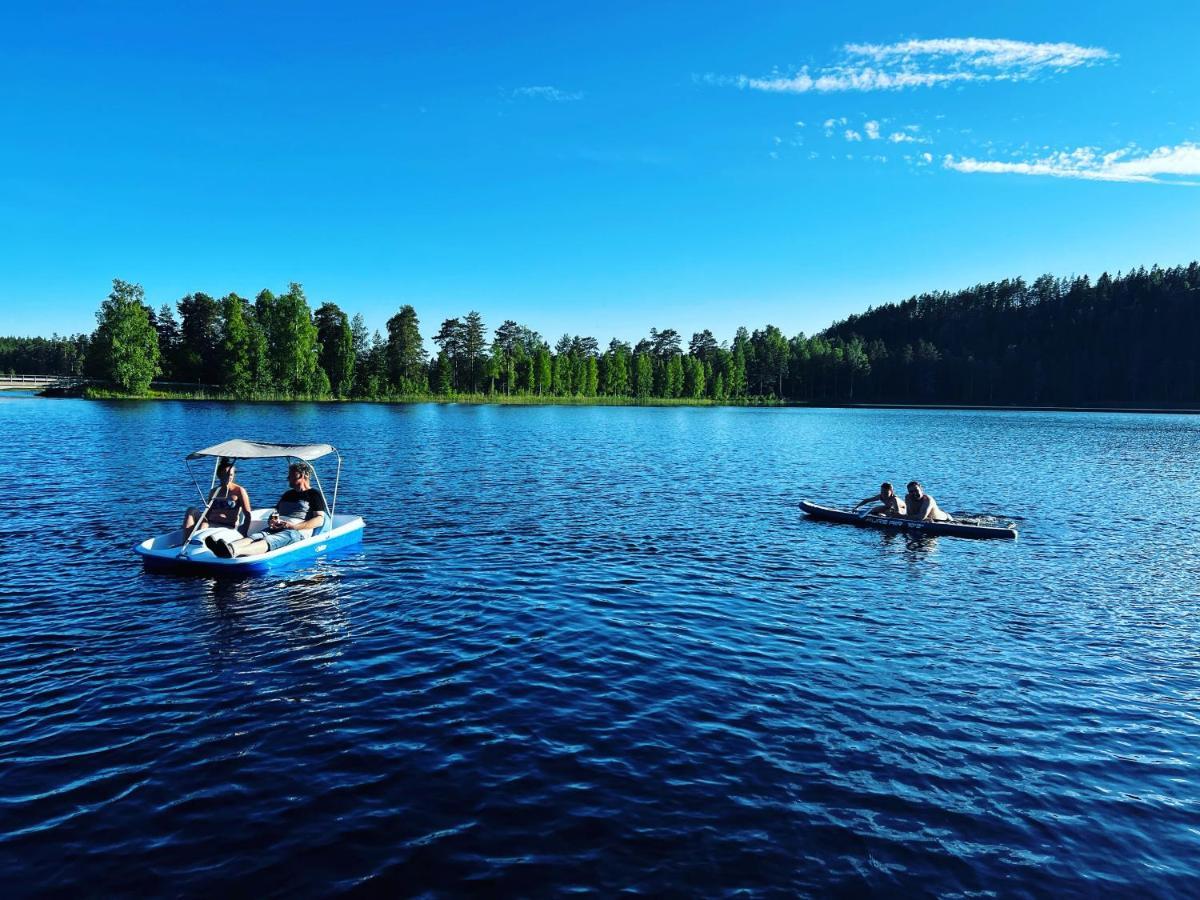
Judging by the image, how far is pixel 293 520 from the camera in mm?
24062

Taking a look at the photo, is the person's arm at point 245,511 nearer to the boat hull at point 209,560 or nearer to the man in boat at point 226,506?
the man in boat at point 226,506

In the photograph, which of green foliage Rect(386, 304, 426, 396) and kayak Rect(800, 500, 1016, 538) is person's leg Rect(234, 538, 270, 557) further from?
green foliage Rect(386, 304, 426, 396)

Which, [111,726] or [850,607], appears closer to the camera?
[111,726]

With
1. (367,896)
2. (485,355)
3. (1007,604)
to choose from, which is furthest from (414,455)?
(485,355)

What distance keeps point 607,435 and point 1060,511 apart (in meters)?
60.5

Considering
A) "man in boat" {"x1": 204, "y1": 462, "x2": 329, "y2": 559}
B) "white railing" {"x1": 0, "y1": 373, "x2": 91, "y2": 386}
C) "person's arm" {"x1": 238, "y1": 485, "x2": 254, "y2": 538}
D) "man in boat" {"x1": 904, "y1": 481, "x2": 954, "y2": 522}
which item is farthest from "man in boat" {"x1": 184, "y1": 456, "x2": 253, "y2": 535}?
"white railing" {"x1": 0, "y1": 373, "x2": 91, "y2": 386}

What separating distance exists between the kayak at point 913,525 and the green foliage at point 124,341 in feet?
492

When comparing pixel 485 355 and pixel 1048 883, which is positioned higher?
pixel 485 355

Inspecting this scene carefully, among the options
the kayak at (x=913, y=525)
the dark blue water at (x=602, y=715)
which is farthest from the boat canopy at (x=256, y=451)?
the kayak at (x=913, y=525)

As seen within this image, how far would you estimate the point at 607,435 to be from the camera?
92.8 meters

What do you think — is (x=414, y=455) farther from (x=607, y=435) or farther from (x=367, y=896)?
(x=367, y=896)

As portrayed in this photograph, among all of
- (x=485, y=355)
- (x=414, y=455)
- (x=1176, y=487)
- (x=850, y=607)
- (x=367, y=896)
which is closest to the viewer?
(x=367, y=896)

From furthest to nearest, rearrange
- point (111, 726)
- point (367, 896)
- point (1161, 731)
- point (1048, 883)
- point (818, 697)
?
point (818, 697), point (1161, 731), point (111, 726), point (1048, 883), point (367, 896)

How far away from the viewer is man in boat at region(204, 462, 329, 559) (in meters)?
21.4
